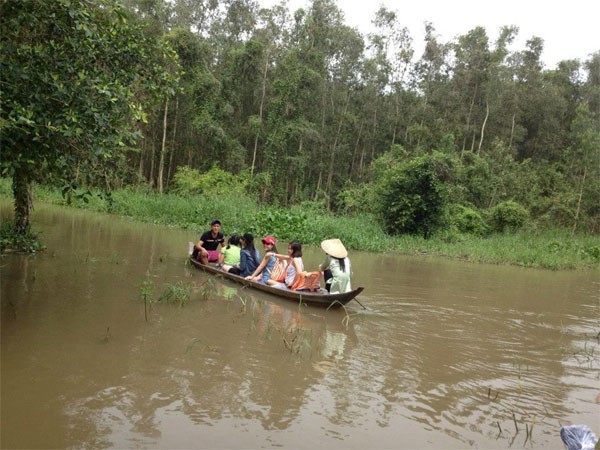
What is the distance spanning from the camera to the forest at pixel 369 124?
23031 millimetres

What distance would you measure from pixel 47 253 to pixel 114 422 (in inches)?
280

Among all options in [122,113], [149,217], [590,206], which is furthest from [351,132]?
[122,113]

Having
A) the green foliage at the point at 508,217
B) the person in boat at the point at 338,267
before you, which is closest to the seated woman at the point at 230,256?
the person in boat at the point at 338,267

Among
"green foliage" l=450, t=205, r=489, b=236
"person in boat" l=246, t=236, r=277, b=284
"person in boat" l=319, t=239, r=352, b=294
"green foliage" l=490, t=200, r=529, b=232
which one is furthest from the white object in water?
"green foliage" l=490, t=200, r=529, b=232

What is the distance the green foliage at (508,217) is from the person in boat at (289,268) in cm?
1694

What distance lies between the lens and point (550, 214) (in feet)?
82.2

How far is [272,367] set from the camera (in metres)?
4.86

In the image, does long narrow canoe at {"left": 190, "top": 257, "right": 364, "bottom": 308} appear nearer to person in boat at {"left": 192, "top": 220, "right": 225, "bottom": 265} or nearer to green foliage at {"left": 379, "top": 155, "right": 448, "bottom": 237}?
person in boat at {"left": 192, "top": 220, "right": 225, "bottom": 265}

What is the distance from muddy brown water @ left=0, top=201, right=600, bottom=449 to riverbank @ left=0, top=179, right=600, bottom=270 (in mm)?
6903

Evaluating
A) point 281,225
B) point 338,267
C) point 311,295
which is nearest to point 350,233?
point 281,225

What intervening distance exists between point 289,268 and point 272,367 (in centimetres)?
341

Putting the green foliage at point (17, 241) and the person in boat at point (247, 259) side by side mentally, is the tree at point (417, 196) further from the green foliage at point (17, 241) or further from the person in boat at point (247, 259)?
the green foliage at point (17, 241)

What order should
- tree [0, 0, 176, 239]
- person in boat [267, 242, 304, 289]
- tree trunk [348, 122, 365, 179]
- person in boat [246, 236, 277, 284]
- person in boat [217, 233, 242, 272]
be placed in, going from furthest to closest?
tree trunk [348, 122, 365, 179], person in boat [217, 233, 242, 272], person in boat [246, 236, 277, 284], person in boat [267, 242, 304, 289], tree [0, 0, 176, 239]

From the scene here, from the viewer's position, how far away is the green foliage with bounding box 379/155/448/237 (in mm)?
18688
